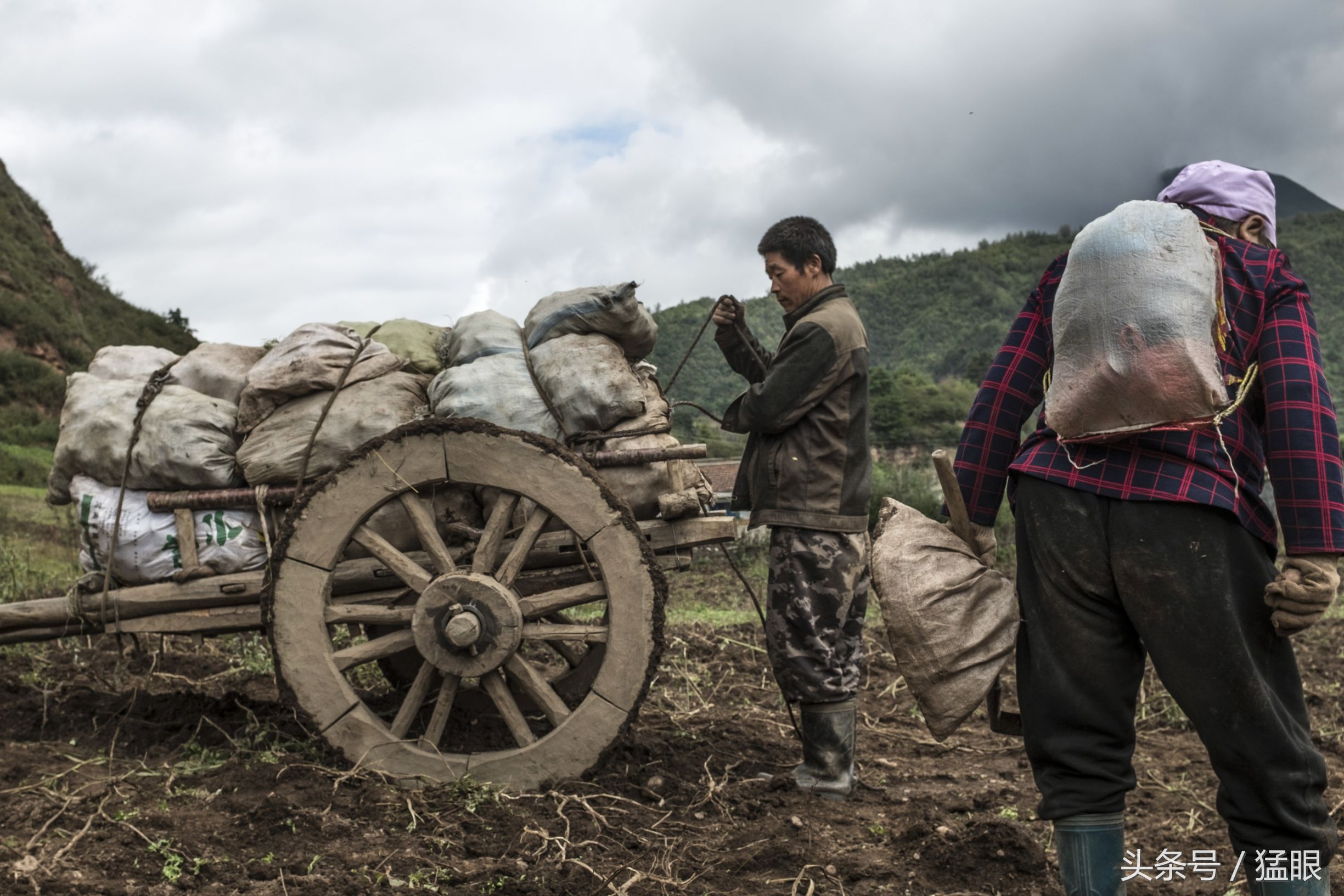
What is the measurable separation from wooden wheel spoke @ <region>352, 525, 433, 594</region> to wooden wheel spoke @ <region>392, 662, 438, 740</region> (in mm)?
285

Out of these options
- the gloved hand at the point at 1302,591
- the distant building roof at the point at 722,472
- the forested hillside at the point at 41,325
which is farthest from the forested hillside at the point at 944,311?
the gloved hand at the point at 1302,591

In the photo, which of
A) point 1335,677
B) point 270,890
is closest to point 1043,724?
point 270,890

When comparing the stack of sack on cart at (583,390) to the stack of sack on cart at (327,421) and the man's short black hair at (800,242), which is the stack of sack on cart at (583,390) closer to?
the stack of sack on cart at (327,421)

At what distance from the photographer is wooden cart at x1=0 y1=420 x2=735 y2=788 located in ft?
12.1

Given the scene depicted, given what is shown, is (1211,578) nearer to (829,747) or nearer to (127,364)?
(829,747)

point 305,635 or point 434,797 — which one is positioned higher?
point 305,635

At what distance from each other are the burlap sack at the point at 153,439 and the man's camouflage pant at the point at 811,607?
1.91 m

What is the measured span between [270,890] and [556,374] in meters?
1.81

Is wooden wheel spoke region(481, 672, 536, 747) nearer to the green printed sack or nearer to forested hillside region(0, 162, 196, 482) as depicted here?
the green printed sack

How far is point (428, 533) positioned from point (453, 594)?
0.71 ft

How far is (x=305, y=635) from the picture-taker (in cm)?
379

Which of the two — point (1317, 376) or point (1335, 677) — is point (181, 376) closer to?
point (1317, 376)

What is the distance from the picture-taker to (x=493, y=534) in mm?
3727

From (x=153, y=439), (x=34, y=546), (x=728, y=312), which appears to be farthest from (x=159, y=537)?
(x=34, y=546)
